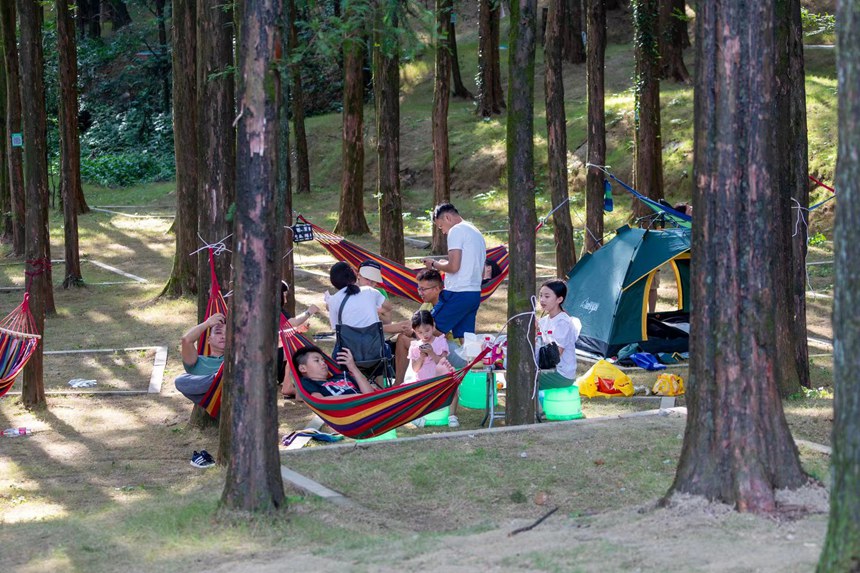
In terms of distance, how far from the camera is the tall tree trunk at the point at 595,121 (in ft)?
42.0

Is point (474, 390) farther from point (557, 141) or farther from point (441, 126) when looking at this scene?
point (441, 126)

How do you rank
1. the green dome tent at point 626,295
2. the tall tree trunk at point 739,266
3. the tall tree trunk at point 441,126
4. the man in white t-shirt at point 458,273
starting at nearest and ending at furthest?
the tall tree trunk at point 739,266 < the man in white t-shirt at point 458,273 < the green dome tent at point 626,295 < the tall tree trunk at point 441,126

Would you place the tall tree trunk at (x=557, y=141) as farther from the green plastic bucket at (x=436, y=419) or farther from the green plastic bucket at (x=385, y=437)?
the green plastic bucket at (x=385, y=437)

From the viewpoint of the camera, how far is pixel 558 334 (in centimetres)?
768

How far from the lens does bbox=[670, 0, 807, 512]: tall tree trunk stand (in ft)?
15.7

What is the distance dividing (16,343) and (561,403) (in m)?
4.04

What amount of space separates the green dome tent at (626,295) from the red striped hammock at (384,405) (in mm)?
3458

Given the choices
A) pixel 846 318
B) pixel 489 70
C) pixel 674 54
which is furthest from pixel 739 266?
pixel 489 70

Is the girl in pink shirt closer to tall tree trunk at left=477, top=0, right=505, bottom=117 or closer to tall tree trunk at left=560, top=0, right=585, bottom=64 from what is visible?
tall tree trunk at left=477, top=0, right=505, bottom=117

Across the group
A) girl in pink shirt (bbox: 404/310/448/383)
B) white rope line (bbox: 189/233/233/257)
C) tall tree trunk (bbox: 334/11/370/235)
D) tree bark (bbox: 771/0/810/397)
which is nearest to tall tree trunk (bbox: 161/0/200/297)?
tall tree trunk (bbox: 334/11/370/235)

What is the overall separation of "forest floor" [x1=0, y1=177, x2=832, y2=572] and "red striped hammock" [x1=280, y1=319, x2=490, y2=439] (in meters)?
0.18

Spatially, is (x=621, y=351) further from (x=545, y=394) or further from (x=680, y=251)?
(x=545, y=394)

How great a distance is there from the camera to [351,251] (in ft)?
34.9

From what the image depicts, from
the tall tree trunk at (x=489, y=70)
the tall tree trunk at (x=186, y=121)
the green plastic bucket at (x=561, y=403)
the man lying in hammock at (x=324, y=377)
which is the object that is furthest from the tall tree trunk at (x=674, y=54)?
the man lying in hammock at (x=324, y=377)
